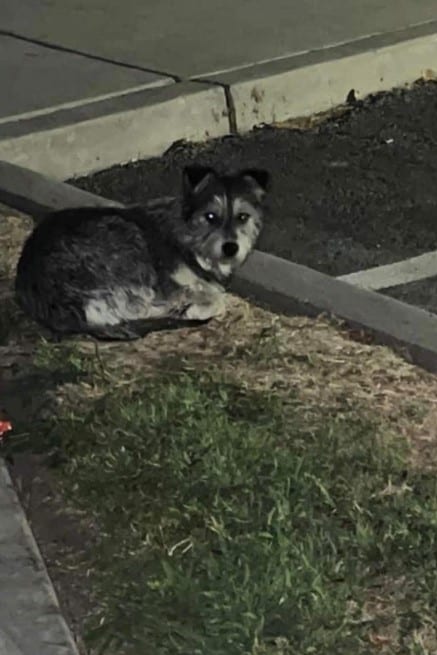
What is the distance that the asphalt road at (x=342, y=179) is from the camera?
7.11 metres

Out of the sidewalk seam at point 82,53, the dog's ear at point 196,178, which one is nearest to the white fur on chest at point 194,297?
the dog's ear at point 196,178

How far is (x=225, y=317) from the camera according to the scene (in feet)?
20.1

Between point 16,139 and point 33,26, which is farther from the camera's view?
point 33,26

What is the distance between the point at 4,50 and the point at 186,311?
402cm

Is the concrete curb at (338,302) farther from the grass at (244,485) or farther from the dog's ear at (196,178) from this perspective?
the dog's ear at (196,178)

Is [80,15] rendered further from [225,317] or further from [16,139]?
[225,317]

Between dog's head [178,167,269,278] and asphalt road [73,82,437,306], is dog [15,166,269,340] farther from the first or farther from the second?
asphalt road [73,82,437,306]

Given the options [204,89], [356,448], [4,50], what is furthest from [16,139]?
[356,448]

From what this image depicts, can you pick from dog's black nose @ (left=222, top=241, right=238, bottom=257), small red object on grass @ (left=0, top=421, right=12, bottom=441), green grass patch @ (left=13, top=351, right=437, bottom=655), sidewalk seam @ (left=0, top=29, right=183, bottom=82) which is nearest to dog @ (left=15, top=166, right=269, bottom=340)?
dog's black nose @ (left=222, top=241, right=238, bottom=257)

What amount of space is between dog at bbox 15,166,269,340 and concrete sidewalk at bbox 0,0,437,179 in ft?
6.55

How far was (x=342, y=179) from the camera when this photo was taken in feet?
25.9

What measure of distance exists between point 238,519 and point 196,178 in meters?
1.72

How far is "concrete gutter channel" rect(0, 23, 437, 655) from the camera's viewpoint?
599 centimetres

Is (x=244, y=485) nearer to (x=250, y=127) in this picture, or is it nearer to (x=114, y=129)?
(x=114, y=129)
